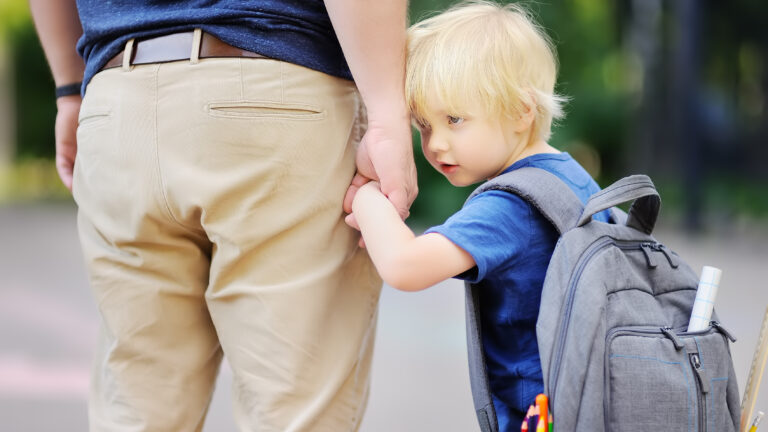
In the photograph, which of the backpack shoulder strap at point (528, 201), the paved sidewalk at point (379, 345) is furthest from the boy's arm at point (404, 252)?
the paved sidewalk at point (379, 345)

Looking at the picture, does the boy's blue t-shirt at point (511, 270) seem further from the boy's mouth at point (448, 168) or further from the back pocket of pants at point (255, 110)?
the back pocket of pants at point (255, 110)

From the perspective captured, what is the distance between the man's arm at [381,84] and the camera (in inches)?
61.4

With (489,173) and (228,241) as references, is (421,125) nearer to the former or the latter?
(489,173)

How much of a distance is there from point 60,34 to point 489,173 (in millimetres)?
1067

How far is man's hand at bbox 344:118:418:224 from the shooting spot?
1.63 meters

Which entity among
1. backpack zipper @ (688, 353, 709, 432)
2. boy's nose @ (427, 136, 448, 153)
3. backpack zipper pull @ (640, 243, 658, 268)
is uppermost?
boy's nose @ (427, 136, 448, 153)

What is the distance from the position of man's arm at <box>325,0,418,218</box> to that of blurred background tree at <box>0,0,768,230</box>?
18.8 ft

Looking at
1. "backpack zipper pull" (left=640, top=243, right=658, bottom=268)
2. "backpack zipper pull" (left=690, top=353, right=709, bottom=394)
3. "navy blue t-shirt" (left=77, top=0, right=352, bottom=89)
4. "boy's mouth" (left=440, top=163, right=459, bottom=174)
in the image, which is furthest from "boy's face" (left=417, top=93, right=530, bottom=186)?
"backpack zipper pull" (left=690, top=353, right=709, bottom=394)

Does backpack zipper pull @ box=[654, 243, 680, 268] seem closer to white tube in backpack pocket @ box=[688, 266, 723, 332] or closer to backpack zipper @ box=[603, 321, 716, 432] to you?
white tube in backpack pocket @ box=[688, 266, 723, 332]

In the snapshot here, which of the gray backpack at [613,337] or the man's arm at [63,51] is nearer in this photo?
the gray backpack at [613,337]

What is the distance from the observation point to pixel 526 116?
5.94 ft

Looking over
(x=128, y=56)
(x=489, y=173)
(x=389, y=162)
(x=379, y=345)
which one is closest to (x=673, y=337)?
(x=489, y=173)

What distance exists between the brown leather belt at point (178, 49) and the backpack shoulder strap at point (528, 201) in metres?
0.56

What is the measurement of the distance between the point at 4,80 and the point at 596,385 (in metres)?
17.9
